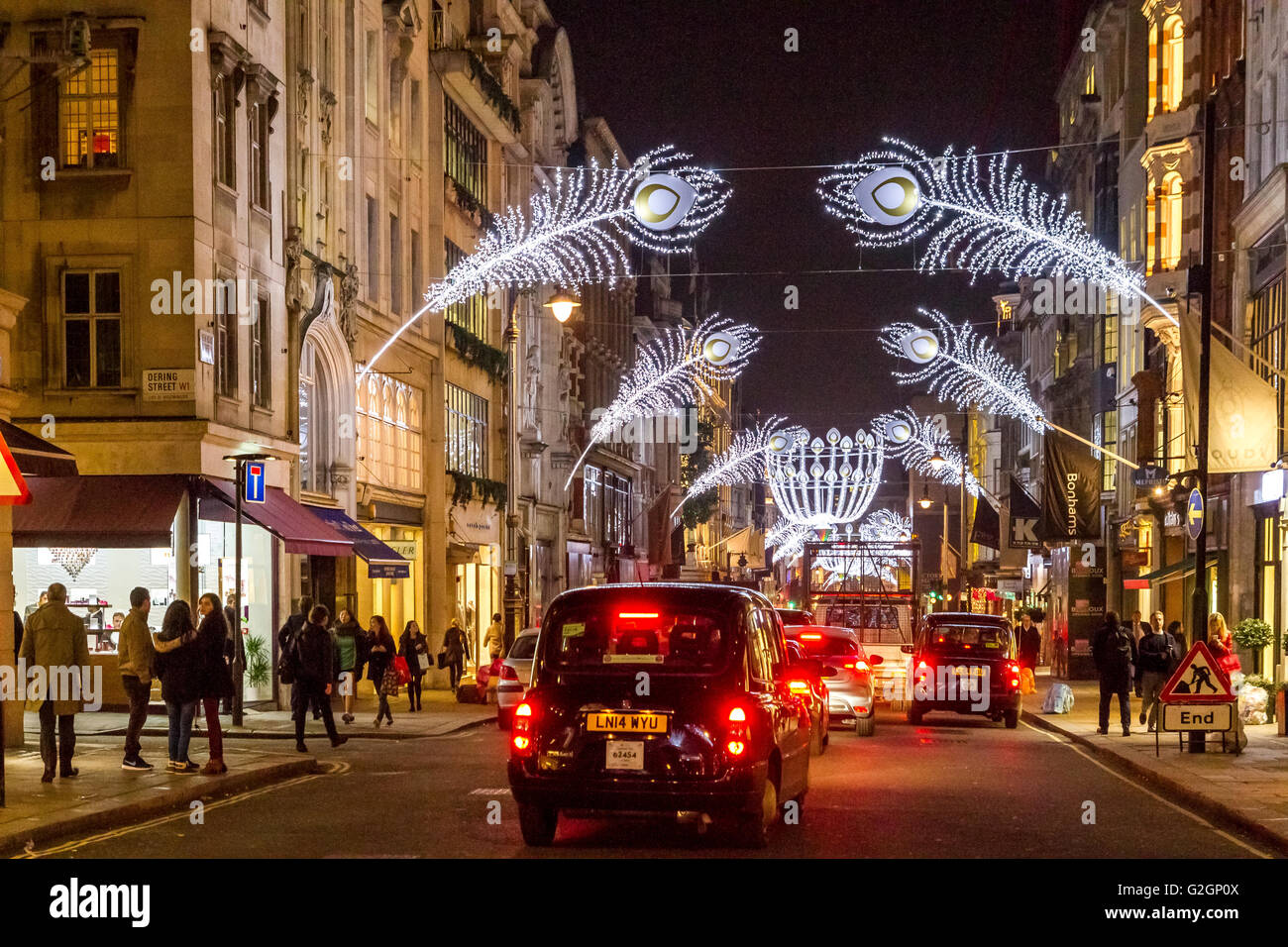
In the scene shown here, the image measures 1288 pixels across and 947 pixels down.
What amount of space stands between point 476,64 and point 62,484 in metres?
21.3

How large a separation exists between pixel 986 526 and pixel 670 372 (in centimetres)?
1392

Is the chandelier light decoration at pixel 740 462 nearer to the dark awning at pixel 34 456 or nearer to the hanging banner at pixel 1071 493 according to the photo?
the hanging banner at pixel 1071 493

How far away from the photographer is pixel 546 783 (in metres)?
12.6

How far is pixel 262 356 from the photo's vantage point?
30.9 meters

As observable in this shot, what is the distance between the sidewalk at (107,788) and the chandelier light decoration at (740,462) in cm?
5152

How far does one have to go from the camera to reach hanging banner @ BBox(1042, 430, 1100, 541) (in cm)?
4772

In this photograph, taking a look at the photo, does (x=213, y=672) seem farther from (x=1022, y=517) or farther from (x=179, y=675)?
(x=1022, y=517)

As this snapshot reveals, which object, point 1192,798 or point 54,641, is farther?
point 54,641

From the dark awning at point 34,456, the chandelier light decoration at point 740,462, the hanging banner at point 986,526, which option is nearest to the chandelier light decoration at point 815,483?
the chandelier light decoration at point 740,462

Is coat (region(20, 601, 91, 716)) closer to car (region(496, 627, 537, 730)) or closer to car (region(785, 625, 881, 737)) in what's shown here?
car (region(496, 627, 537, 730))

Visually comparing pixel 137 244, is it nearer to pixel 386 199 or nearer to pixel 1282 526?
pixel 386 199

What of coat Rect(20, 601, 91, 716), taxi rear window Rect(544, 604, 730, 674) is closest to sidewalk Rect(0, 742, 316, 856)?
coat Rect(20, 601, 91, 716)

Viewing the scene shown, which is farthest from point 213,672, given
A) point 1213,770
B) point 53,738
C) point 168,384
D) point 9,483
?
point 1213,770
